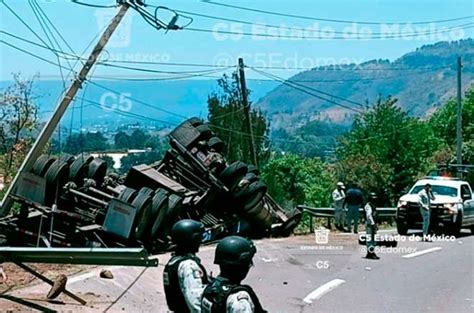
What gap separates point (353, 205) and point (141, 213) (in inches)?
351

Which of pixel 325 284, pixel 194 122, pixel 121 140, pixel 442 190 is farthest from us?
pixel 121 140

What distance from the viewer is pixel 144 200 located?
17.8 meters

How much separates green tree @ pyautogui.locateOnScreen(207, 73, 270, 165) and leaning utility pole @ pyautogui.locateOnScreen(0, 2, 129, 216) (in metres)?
19.4

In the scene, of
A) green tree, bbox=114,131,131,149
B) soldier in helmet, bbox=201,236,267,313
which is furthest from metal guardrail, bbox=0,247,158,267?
green tree, bbox=114,131,131,149

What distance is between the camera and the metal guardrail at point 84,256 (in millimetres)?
10422

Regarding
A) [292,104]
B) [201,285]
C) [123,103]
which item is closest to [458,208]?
[123,103]

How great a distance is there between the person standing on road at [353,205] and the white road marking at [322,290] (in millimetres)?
9528

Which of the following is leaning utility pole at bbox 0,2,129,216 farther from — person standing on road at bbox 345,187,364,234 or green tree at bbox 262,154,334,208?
green tree at bbox 262,154,334,208

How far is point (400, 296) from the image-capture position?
13.9 metres

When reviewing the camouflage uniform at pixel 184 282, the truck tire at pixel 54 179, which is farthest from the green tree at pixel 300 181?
the camouflage uniform at pixel 184 282

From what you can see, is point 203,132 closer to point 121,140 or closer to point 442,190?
point 442,190

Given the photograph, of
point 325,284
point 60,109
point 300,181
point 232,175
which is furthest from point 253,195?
point 300,181

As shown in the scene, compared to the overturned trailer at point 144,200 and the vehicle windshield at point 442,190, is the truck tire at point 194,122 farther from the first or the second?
the vehicle windshield at point 442,190

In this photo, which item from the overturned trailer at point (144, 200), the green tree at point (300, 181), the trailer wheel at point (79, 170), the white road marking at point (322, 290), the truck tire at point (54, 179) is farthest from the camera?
the green tree at point (300, 181)
